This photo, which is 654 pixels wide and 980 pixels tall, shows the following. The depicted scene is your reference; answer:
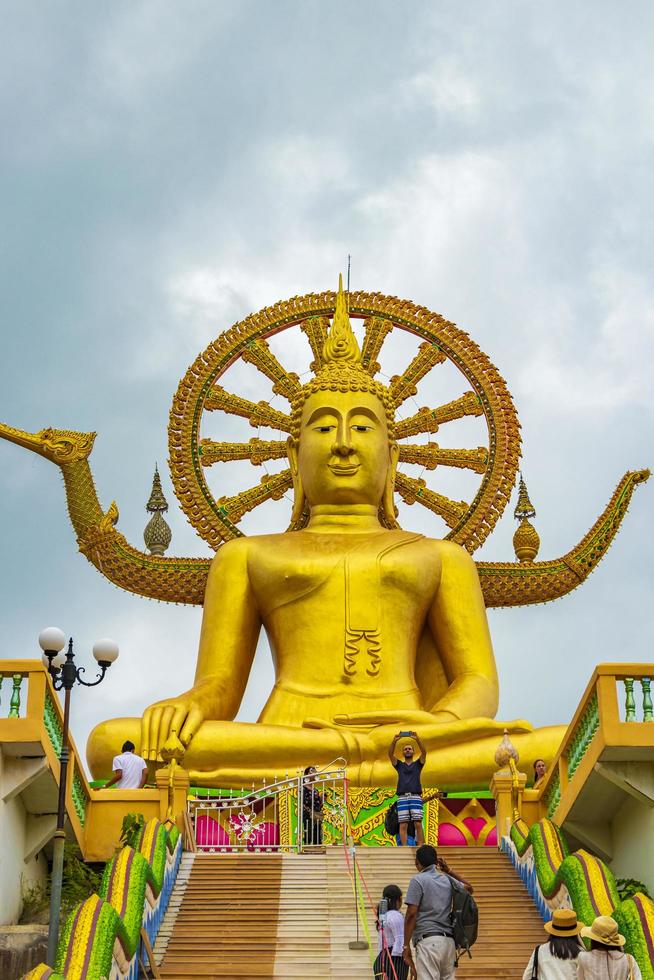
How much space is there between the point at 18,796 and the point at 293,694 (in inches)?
200

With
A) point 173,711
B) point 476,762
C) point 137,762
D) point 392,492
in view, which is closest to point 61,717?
point 137,762

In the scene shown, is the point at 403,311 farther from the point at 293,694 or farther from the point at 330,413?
the point at 293,694

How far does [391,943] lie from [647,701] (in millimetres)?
3656

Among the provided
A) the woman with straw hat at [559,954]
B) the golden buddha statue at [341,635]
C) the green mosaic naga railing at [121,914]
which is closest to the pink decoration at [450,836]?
the golden buddha statue at [341,635]

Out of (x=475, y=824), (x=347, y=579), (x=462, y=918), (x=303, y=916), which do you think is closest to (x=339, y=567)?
(x=347, y=579)

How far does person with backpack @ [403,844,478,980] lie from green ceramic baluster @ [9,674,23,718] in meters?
4.69

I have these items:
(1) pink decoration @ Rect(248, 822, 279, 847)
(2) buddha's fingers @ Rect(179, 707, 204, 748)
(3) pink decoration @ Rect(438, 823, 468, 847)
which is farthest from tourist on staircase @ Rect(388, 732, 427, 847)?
(2) buddha's fingers @ Rect(179, 707, 204, 748)

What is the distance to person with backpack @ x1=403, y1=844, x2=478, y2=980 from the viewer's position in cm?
849

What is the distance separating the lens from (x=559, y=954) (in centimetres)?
796

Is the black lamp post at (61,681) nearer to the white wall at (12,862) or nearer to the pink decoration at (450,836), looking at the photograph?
the white wall at (12,862)

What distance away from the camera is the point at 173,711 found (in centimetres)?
1627

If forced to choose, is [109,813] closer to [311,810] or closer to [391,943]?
[311,810]

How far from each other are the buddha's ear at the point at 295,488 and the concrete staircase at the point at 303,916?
277 inches

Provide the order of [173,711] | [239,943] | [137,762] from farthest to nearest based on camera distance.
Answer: [173,711] < [137,762] < [239,943]
